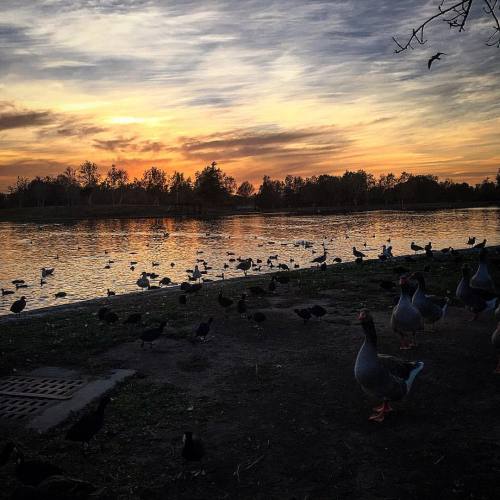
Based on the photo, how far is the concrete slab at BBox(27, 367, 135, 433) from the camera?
7465 mm

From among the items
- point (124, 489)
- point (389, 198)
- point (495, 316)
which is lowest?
point (124, 489)

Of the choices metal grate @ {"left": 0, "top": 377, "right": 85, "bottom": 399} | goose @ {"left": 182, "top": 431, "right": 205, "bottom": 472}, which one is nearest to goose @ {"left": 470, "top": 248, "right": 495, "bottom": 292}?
goose @ {"left": 182, "top": 431, "right": 205, "bottom": 472}

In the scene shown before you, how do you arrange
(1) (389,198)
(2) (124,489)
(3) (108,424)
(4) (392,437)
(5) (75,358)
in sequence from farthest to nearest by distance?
(1) (389,198)
(5) (75,358)
(3) (108,424)
(4) (392,437)
(2) (124,489)

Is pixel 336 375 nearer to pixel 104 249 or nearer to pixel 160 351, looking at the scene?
pixel 160 351

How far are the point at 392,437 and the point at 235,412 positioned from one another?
267 cm

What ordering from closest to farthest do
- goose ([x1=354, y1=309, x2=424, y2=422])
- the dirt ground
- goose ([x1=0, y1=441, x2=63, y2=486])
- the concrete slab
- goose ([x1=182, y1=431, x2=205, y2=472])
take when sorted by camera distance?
1. goose ([x1=0, y1=441, x2=63, y2=486])
2. the dirt ground
3. goose ([x1=182, y1=431, x2=205, y2=472])
4. goose ([x1=354, y1=309, x2=424, y2=422])
5. the concrete slab

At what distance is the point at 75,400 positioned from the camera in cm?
821

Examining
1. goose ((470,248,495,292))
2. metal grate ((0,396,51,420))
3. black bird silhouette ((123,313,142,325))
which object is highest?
goose ((470,248,495,292))

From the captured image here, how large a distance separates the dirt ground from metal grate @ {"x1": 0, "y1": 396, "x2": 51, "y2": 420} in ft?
1.61

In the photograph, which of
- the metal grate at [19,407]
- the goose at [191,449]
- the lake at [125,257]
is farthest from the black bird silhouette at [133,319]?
the lake at [125,257]

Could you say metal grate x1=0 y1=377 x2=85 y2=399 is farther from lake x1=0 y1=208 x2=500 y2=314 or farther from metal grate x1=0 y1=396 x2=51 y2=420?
lake x1=0 y1=208 x2=500 y2=314

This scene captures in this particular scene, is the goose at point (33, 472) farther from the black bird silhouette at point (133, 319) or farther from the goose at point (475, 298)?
the goose at point (475, 298)

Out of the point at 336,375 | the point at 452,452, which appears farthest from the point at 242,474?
the point at 336,375

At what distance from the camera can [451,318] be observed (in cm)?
1312
